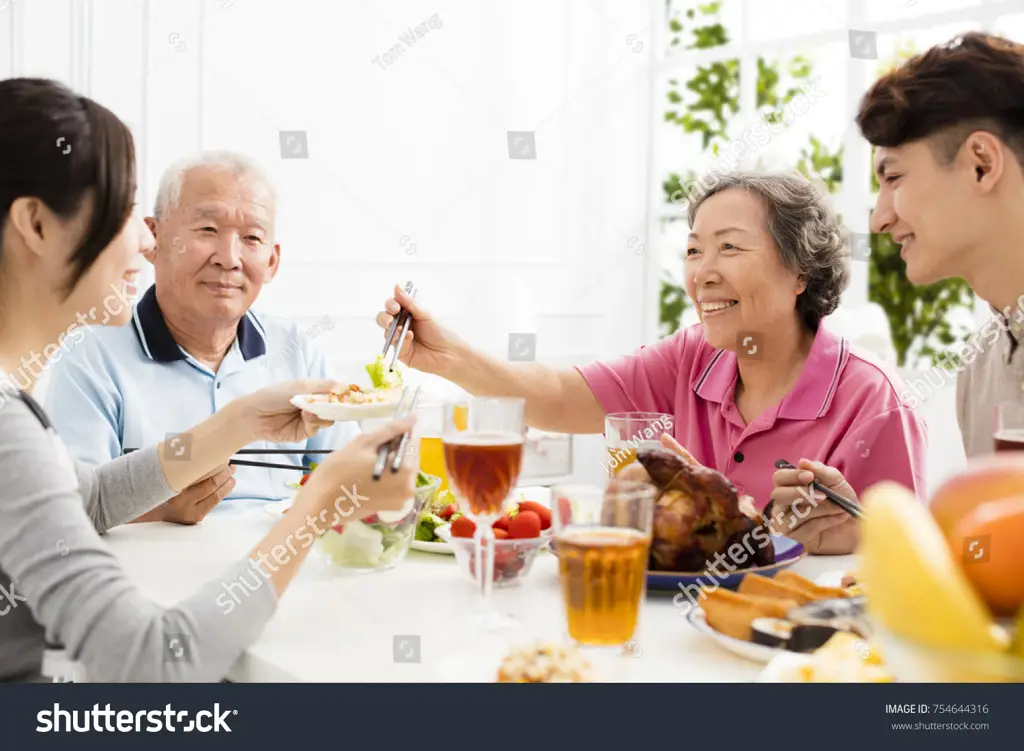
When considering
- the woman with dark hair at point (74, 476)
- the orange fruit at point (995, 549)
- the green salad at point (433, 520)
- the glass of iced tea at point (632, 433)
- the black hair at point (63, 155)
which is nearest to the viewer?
the orange fruit at point (995, 549)

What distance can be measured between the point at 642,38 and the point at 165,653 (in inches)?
212

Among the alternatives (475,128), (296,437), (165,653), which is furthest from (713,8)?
(165,653)

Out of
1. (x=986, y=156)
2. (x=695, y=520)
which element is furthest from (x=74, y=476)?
(x=986, y=156)

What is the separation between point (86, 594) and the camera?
119cm

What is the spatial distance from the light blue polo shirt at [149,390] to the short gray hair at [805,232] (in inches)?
48.6

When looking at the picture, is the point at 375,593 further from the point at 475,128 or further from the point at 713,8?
the point at 713,8

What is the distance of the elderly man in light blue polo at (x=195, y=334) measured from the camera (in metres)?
2.48

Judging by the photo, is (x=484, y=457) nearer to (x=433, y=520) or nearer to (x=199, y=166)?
(x=433, y=520)

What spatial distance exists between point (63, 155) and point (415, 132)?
13.2 feet

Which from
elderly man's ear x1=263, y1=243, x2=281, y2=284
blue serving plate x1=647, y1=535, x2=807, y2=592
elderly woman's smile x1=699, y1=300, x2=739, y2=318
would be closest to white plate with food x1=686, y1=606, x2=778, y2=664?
blue serving plate x1=647, y1=535, x2=807, y2=592

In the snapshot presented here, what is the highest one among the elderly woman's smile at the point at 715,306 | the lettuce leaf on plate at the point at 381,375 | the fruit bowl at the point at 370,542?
the elderly woman's smile at the point at 715,306

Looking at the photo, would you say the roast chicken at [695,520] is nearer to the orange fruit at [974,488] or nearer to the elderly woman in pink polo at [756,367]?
the orange fruit at [974,488]

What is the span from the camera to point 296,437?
77.6 inches

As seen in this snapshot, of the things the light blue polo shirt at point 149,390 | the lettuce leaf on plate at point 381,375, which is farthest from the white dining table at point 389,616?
the light blue polo shirt at point 149,390
